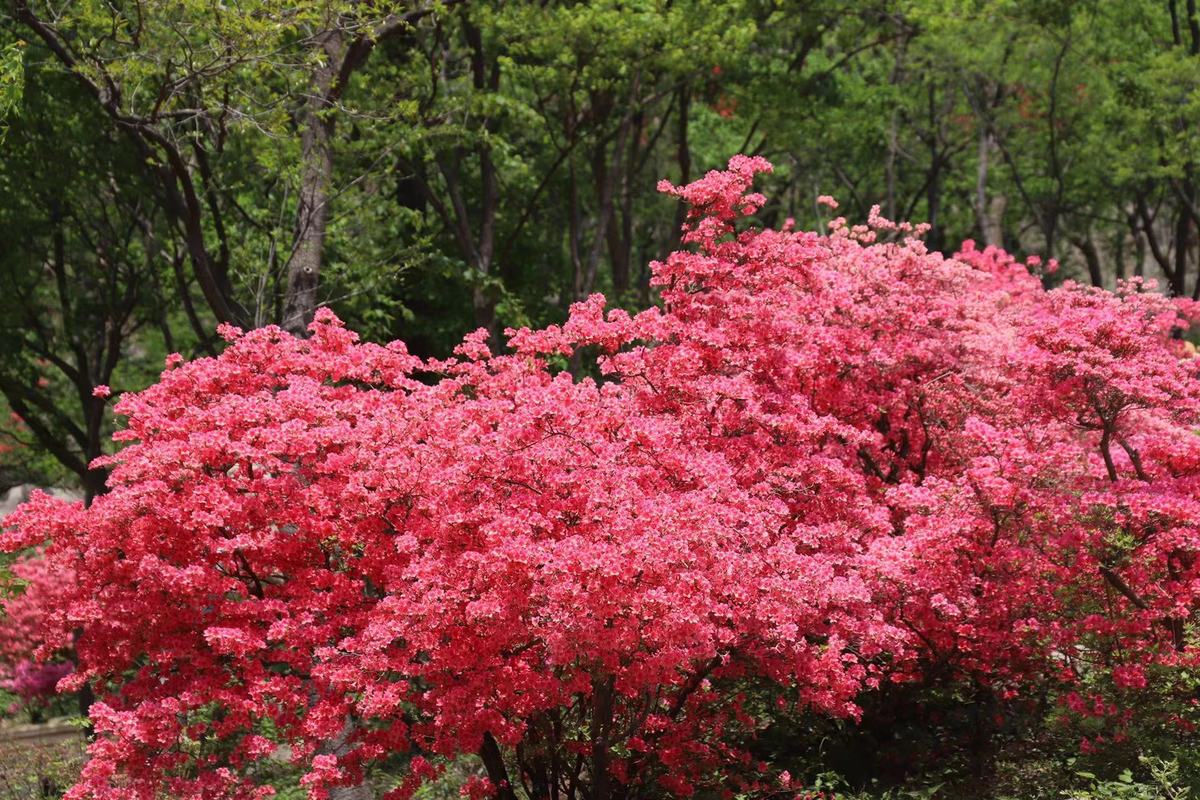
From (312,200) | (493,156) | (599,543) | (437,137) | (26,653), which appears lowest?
(26,653)

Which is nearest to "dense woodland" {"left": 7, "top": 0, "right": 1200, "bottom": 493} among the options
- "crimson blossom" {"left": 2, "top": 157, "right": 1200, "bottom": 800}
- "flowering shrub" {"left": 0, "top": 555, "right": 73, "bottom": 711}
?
"flowering shrub" {"left": 0, "top": 555, "right": 73, "bottom": 711}

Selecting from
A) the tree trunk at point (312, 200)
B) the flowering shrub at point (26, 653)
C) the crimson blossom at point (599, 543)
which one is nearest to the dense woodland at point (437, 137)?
the tree trunk at point (312, 200)

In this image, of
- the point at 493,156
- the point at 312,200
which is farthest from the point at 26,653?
the point at 312,200

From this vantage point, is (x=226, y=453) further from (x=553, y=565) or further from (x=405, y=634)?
(x=553, y=565)

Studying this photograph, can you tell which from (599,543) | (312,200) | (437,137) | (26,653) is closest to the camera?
(599,543)

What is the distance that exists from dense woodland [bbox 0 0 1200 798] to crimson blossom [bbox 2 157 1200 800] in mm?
1365

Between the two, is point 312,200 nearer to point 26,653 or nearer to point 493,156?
point 493,156

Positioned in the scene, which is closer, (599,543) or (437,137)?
(599,543)

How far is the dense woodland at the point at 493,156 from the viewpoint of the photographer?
11.5 metres

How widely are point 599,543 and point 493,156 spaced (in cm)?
1316

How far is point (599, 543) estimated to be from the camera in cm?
718

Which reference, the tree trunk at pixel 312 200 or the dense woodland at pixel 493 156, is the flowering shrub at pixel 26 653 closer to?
the dense woodland at pixel 493 156

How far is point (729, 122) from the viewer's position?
26359mm

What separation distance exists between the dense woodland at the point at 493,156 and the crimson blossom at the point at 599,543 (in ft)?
4.48
